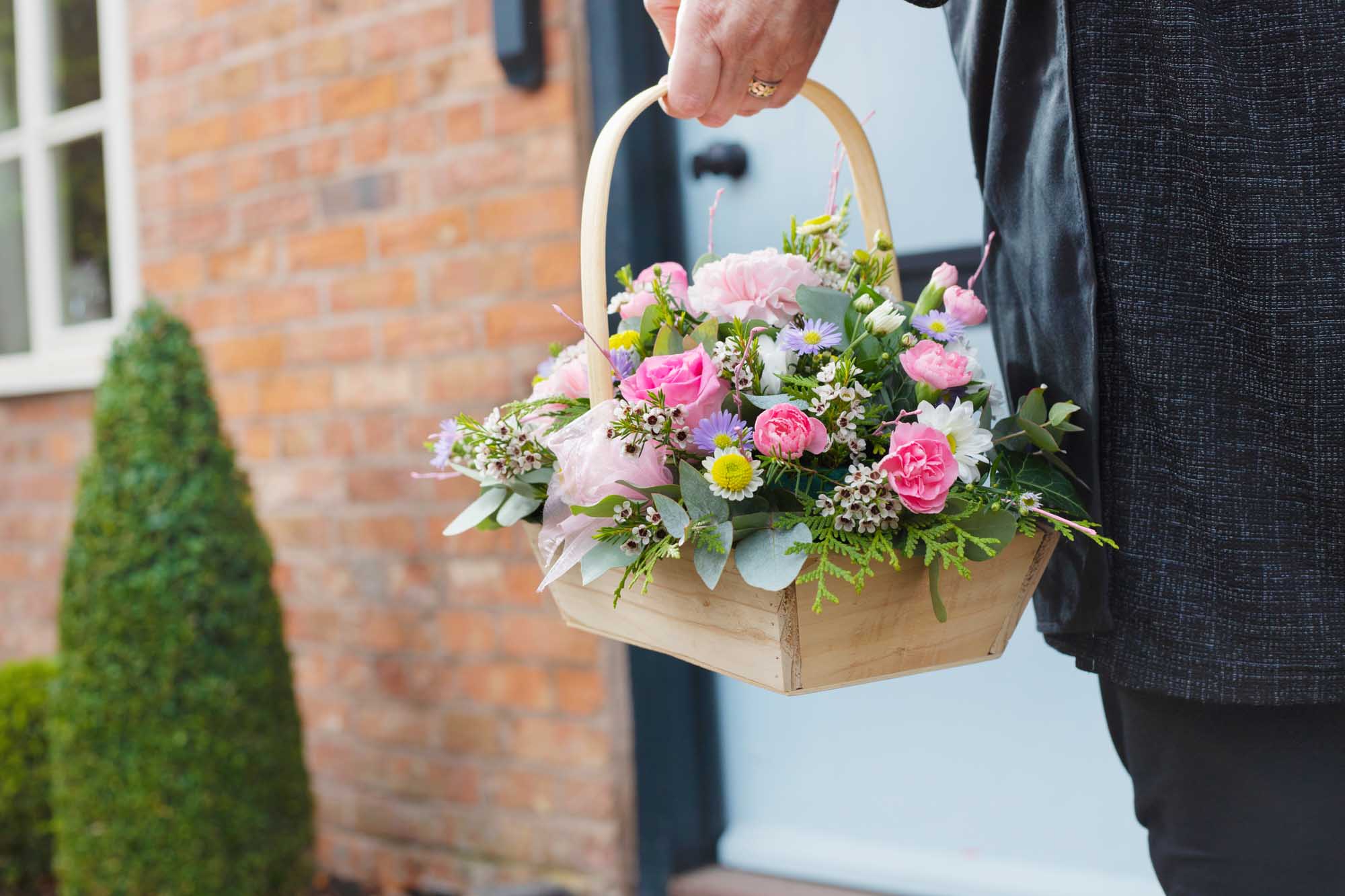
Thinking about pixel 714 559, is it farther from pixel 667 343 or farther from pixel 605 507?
pixel 667 343

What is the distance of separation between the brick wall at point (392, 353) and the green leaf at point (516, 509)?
1126mm

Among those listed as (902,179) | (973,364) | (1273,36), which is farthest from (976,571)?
(902,179)

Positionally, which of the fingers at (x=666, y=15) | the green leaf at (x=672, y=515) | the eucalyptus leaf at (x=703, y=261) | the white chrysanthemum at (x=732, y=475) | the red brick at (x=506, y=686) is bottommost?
the red brick at (x=506, y=686)

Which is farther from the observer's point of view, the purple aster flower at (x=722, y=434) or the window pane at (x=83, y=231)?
the window pane at (x=83, y=231)

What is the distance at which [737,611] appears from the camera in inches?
32.5

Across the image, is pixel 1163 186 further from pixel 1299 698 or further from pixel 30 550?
pixel 30 550

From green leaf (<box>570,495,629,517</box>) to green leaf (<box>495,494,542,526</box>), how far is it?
0.13 metres

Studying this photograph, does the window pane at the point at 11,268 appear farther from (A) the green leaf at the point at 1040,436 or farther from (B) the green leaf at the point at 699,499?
(A) the green leaf at the point at 1040,436

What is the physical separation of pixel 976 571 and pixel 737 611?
172 mm

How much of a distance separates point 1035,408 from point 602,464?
303 millimetres

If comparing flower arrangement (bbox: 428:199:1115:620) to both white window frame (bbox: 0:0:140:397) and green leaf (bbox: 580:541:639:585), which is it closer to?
green leaf (bbox: 580:541:639:585)

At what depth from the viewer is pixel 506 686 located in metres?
2.21

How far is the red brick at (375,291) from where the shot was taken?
2295mm

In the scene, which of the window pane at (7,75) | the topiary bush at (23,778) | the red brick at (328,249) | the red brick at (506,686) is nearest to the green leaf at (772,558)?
the red brick at (506,686)
